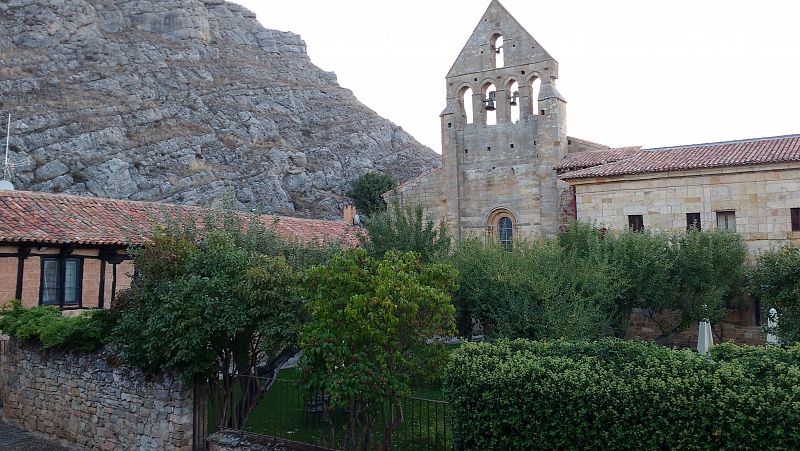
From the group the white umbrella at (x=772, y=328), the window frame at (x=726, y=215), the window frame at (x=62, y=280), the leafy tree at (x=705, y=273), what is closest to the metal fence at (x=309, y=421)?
the window frame at (x=62, y=280)

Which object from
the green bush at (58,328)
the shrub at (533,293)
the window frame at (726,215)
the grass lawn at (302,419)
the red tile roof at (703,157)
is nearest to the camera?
the grass lawn at (302,419)

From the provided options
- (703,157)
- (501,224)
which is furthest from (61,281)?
(703,157)

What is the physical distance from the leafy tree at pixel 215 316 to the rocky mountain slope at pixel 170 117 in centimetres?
4374

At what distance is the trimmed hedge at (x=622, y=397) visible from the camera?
6.90 m

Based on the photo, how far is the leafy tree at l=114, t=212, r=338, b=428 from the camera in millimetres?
10672

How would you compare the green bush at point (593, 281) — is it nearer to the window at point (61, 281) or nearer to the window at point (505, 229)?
the window at point (505, 229)

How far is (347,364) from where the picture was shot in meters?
8.90

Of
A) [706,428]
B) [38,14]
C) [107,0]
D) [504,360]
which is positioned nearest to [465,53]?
[504,360]

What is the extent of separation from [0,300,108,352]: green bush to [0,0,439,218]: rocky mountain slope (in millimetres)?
39963

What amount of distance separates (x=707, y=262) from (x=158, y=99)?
65.6 m

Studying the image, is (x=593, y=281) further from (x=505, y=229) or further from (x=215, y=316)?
(x=505, y=229)

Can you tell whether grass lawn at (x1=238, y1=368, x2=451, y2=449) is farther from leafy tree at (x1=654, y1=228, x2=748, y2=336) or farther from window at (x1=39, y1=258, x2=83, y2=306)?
leafy tree at (x1=654, y1=228, x2=748, y2=336)

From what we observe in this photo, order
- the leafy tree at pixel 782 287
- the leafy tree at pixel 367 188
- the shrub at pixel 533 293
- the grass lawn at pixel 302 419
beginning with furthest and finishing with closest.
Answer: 1. the leafy tree at pixel 367 188
2. the leafy tree at pixel 782 287
3. the shrub at pixel 533 293
4. the grass lawn at pixel 302 419

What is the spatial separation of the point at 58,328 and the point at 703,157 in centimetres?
2159
